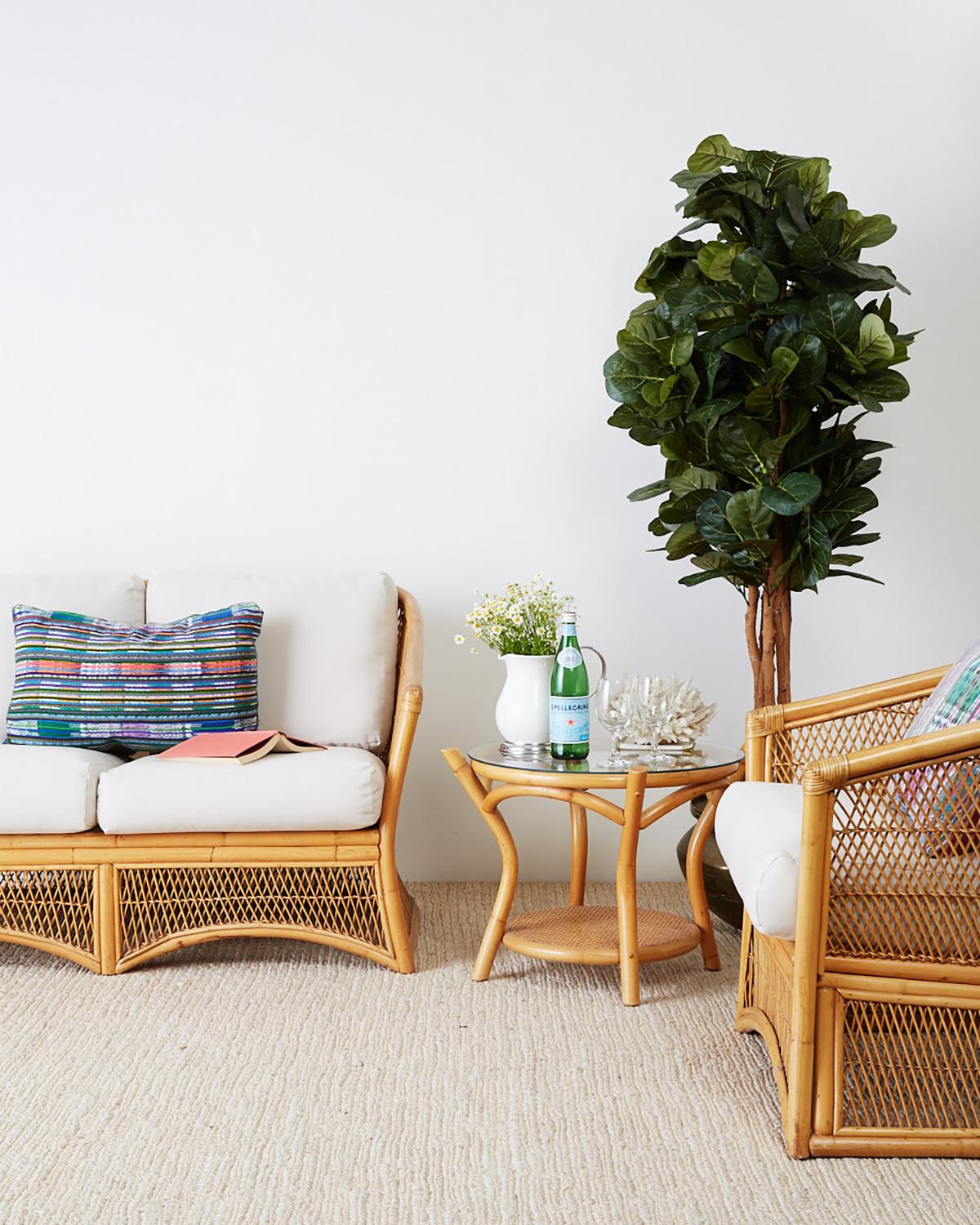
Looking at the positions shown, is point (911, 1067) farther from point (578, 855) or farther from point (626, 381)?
point (626, 381)

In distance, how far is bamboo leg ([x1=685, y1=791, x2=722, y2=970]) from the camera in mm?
2541

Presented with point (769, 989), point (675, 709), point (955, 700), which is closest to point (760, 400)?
point (675, 709)

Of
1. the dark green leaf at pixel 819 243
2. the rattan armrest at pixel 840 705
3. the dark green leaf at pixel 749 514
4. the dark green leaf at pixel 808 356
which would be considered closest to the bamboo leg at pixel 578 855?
the rattan armrest at pixel 840 705

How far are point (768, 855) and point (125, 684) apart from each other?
5.40ft

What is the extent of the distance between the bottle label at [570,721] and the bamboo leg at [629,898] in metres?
0.20

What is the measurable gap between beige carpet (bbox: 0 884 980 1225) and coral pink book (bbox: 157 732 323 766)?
18.7 inches

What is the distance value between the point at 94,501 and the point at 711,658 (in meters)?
1.84

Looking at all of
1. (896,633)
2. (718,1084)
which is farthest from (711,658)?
(718,1084)

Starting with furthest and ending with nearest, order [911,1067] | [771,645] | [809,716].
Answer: [771,645] → [809,716] → [911,1067]

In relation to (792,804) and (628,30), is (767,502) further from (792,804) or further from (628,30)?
(628,30)

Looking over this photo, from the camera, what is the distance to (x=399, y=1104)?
1.87 meters

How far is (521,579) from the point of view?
11.0 feet

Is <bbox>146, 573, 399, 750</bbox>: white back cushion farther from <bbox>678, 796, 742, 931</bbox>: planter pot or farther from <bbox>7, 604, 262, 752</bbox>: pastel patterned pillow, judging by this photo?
<bbox>678, 796, 742, 931</bbox>: planter pot

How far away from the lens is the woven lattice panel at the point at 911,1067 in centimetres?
169
